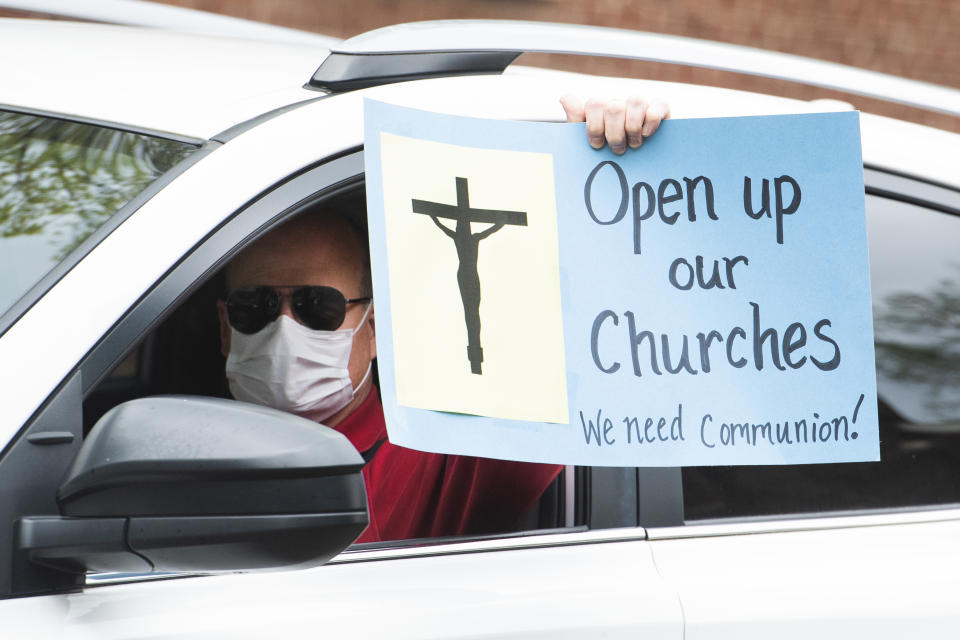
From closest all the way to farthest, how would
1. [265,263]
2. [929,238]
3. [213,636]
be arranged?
[213,636] → [929,238] → [265,263]

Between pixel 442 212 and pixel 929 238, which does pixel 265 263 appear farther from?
pixel 929 238

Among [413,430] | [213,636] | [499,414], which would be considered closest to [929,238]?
[499,414]

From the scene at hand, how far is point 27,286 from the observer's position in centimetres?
154

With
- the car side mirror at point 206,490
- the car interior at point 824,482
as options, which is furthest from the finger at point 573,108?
the car side mirror at point 206,490

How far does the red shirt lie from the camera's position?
1.94 meters

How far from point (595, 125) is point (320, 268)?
71cm

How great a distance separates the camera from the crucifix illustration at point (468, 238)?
A: 1.64 m

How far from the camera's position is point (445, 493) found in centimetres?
201

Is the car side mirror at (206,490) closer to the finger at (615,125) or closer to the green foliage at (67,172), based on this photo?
the green foliage at (67,172)

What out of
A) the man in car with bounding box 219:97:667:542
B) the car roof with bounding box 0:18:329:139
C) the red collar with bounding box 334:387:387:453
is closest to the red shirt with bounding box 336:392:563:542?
the man in car with bounding box 219:97:667:542

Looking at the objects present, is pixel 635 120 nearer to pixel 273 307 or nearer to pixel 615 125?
pixel 615 125

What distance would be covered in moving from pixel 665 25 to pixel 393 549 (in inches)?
252

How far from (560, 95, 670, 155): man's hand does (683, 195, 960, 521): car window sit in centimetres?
46

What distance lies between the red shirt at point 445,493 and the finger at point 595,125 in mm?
558
